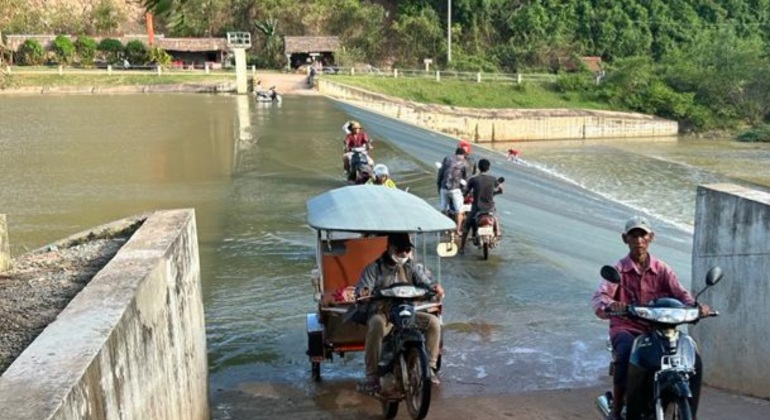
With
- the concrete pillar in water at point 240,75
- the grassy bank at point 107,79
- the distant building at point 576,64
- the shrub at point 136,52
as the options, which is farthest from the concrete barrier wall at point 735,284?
the distant building at point 576,64

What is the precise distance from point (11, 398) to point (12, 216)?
11679 mm

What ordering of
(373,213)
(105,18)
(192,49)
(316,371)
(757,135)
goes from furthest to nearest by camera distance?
(192,49), (105,18), (757,135), (316,371), (373,213)

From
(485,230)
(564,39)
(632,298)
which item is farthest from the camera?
(564,39)

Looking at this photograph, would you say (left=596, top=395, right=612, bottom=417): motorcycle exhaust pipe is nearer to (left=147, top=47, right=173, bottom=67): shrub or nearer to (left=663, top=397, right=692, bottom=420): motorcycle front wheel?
(left=663, top=397, right=692, bottom=420): motorcycle front wheel

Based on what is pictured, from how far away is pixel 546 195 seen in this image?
17469 mm

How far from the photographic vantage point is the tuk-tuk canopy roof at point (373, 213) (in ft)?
18.7

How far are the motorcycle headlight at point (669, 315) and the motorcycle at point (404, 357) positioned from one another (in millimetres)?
1576

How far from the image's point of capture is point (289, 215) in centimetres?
1313

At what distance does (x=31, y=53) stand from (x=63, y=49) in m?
2.43

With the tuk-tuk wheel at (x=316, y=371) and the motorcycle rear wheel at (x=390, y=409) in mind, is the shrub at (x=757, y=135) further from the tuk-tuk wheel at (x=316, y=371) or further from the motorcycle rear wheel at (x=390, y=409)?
the motorcycle rear wheel at (x=390, y=409)

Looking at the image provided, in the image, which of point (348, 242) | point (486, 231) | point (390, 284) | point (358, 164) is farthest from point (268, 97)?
point (390, 284)

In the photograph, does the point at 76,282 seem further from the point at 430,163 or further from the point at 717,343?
the point at 430,163

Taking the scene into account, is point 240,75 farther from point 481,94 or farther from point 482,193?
point 482,193

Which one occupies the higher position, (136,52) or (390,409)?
(136,52)
